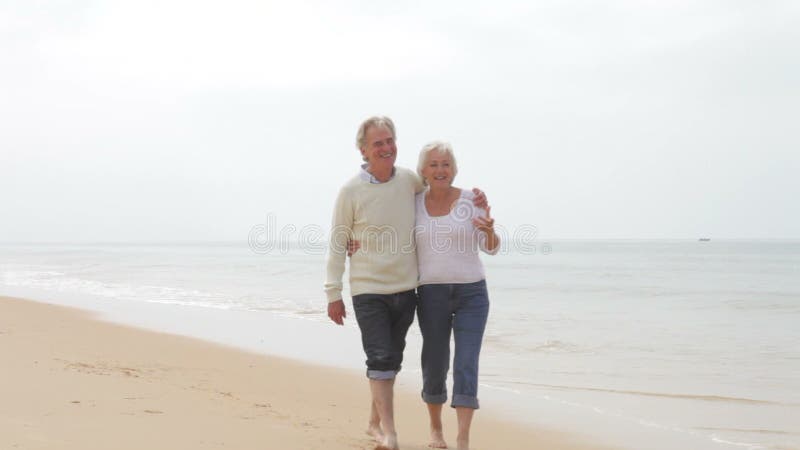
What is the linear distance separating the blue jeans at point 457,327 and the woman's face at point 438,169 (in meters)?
0.53

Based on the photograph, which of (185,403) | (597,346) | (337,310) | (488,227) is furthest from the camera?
(597,346)

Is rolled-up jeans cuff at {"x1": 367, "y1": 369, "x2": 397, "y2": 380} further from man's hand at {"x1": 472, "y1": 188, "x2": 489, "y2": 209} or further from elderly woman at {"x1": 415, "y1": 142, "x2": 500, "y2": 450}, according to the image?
man's hand at {"x1": 472, "y1": 188, "x2": 489, "y2": 209}

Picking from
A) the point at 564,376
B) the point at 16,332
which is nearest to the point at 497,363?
the point at 564,376

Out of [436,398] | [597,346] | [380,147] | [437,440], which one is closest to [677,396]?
[597,346]

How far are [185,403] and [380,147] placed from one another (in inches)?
81.6

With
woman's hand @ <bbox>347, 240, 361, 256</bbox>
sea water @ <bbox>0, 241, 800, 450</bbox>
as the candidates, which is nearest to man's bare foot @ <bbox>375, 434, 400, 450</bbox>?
woman's hand @ <bbox>347, 240, 361, 256</bbox>

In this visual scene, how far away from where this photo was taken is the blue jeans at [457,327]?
367 cm

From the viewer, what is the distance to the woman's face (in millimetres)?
3668

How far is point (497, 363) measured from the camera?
7.79m

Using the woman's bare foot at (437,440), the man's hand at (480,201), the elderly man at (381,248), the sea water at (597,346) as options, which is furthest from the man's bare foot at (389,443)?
the sea water at (597,346)

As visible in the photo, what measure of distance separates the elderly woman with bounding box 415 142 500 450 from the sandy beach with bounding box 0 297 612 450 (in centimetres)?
59

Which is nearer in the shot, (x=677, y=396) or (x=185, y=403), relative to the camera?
(x=185, y=403)

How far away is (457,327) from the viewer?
372cm

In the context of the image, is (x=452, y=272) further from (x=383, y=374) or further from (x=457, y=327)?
(x=383, y=374)
